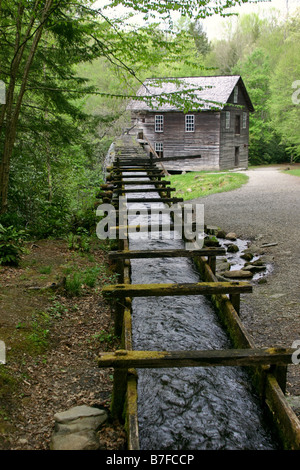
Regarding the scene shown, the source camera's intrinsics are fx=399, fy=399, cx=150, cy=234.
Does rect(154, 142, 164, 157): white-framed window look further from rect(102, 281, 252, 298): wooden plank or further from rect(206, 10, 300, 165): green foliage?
rect(102, 281, 252, 298): wooden plank

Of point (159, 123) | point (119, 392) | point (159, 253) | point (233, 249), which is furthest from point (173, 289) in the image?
point (159, 123)

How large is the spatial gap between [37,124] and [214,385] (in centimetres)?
804

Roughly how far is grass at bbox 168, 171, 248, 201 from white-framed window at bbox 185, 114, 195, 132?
6719 millimetres

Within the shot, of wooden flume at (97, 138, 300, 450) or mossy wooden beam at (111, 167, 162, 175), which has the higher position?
mossy wooden beam at (111, 167, 162, 175)

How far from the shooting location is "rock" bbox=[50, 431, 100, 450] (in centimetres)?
317

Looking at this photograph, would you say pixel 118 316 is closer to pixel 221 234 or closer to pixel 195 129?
pixel 221 234

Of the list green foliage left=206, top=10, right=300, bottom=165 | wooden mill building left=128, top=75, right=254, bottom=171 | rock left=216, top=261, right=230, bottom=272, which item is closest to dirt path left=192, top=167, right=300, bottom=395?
rock left=216, top=261, right=230, bottom=272

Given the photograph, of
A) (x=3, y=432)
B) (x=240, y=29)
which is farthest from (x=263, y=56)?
(x=3, y=432)

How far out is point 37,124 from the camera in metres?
9.83

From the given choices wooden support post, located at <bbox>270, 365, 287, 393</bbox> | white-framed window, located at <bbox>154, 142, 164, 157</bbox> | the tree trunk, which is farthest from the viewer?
white-framed window, located at <bbox>154, 142, 164, 157</bbox>

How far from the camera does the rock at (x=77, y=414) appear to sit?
11.3 feet

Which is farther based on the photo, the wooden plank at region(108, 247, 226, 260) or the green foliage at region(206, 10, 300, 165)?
the green foliage at region(206, 10, 300, 165)

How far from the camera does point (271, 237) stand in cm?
1255
